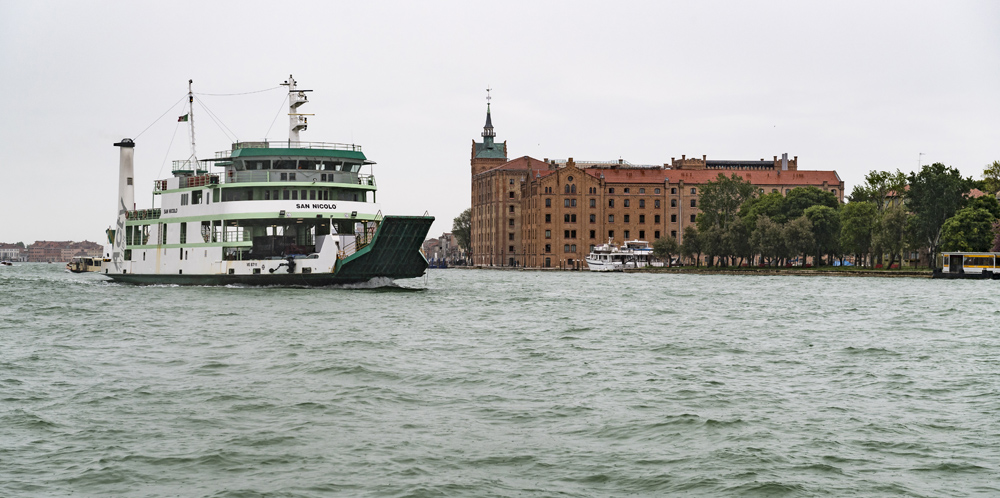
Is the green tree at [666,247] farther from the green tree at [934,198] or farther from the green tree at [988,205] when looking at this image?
the green tree at [988,205]

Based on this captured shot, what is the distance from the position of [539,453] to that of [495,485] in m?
1.51

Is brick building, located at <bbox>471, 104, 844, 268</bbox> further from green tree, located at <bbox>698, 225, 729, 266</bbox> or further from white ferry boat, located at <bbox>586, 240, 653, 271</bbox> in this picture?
green tree, located at <bbox>698, 225, 729, 266</bbox>

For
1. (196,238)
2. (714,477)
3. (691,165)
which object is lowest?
(714,477)

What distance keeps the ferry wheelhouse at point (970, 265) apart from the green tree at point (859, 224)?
10.5 metres

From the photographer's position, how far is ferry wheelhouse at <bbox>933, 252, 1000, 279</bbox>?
3187 inches

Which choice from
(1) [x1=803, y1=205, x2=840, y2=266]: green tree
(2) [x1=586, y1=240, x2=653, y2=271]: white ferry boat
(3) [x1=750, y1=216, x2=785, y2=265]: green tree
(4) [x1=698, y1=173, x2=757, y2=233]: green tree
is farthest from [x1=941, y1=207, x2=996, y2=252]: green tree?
(2) [x1=586, y1=240, x2=653, y2=271]: white ferry boat

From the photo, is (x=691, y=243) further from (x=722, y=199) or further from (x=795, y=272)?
(x=795, y=272)

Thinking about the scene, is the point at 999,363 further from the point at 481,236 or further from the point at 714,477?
the point at 481,236

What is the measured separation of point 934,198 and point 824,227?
1545 centimetres

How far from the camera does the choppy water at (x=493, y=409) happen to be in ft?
35.5

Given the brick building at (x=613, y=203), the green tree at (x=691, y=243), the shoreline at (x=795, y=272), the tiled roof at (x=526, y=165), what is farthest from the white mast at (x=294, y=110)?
the tiled roof at (x=526, y=165)

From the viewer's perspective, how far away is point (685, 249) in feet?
380

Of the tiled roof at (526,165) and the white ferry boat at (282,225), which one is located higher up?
the tiled roof at (526,165)

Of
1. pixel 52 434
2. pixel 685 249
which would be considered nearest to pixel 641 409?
pixel 52 434
